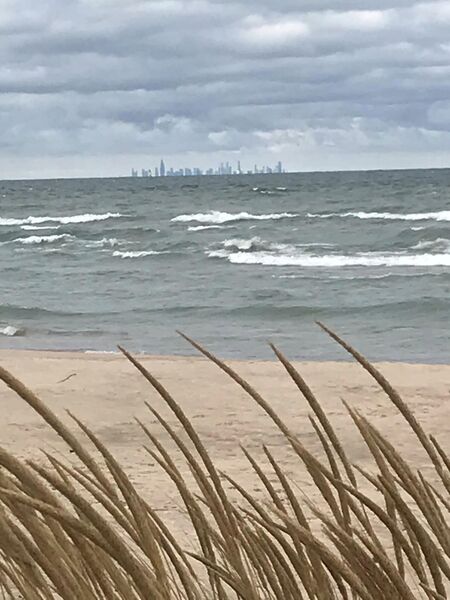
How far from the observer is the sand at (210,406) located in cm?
641

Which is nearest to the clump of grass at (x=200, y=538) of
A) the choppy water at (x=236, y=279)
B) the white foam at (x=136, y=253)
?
the choppy water at (x=236, y=279)

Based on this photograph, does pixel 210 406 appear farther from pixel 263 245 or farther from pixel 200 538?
pixel 263 245

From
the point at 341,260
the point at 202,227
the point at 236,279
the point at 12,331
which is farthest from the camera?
the point at 202,227

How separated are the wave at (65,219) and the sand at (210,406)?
72.6ft

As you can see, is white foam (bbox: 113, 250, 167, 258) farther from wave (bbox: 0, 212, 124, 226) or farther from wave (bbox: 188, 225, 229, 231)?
wave (bbox: 0, 212, 124, 226)

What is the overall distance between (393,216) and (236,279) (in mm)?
12013

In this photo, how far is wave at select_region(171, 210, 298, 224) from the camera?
3009cm

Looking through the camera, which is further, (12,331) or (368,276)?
(368,276)

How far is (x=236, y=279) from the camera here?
17.5m

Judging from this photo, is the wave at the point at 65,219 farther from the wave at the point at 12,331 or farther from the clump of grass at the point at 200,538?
the clump of grass at the point at 200,538

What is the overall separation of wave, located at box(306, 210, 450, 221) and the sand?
1795cm

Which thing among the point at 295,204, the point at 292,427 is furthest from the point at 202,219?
the point at 292,427

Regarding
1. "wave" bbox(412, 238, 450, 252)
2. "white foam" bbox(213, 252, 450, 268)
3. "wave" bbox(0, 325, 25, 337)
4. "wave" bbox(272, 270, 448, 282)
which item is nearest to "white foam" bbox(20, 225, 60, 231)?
"white foam" bbox(213, 252, 450, 268)

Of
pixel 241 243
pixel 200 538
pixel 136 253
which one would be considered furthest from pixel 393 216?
pixel 200 538
